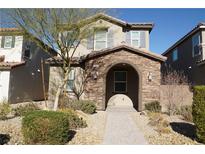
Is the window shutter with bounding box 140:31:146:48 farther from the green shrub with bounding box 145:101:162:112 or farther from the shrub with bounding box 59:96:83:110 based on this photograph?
the shrub with bounding box 59:96:83:110

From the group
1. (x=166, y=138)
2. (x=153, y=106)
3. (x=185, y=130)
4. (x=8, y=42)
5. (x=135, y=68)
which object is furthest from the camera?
(x=8, y=42)

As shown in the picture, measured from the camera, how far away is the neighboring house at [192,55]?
2014cm

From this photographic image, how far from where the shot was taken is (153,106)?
1545cm

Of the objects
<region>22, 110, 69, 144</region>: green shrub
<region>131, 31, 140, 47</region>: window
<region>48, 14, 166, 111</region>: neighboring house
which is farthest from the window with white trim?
<region>22, 110, 69, 144</region>: green shrub

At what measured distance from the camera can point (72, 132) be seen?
9.02 metres

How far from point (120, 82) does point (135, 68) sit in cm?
293

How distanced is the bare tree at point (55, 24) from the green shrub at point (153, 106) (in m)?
6.43

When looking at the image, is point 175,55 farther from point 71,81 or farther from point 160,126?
point 160,126

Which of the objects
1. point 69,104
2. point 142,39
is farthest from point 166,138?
point 142,39

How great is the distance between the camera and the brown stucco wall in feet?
53.8

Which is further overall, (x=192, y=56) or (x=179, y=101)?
(x=192, y=56)
